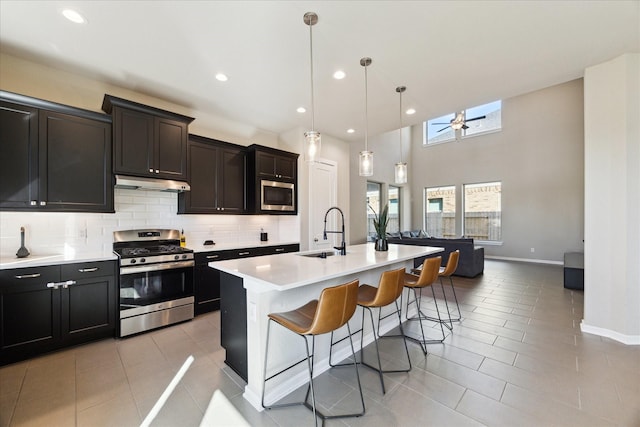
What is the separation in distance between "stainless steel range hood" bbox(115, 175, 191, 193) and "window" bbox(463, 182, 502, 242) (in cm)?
823

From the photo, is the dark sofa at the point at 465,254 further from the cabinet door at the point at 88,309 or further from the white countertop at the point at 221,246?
the cabinet door at the point at 88,309

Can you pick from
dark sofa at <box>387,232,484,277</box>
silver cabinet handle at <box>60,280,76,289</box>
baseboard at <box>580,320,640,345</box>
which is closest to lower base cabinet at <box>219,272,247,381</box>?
silver cabinet handle at <box>60,280,76,289</box>

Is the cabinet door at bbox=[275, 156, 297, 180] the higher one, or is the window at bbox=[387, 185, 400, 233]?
the cabinet door at bbox=[275, 156, 297, 180]

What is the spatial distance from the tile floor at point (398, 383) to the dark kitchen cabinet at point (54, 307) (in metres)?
0.15

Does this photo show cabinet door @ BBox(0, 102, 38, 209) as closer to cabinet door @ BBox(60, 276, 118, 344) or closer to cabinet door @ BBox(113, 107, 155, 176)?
cabinet door @ BBox(113, 107, 155, 176)

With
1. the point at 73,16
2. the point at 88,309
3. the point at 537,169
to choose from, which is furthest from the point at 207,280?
the point at 537,169

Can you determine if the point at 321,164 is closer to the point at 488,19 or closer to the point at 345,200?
the point at 345,200

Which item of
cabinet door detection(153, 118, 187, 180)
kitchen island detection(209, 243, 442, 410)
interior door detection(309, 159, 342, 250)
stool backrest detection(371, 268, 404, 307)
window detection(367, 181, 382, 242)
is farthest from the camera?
window detection(367, 181, 382, 242)

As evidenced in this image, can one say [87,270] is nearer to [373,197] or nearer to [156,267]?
[156,267]

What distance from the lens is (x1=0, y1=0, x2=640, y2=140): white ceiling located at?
206 cm

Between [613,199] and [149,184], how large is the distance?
5.08 metres

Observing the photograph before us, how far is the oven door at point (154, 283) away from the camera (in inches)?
112

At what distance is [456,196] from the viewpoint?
8.72 m

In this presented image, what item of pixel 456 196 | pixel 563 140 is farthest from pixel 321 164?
pixel 563 140
